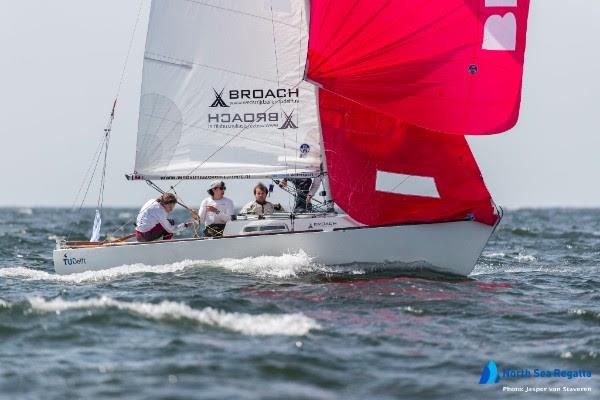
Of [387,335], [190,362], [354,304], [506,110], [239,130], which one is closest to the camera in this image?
[190,362]

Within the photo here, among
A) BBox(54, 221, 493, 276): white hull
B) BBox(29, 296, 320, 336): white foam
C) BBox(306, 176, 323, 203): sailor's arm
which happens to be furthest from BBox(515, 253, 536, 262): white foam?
BBox(29, 296, 320, 336): white foam

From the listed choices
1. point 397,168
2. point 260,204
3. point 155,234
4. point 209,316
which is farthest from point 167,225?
point 209,316

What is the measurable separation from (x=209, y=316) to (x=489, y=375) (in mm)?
3485

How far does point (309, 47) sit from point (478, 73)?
268 cm

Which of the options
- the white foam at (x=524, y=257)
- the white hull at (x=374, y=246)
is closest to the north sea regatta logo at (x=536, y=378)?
the white hull at (x=374, y=246)

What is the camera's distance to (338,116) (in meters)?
16.2

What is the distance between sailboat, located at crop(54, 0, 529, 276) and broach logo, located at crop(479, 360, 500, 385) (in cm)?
601

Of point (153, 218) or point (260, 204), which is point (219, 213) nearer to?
point (260, 204)

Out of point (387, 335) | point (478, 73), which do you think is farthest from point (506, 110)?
point (387, 335)

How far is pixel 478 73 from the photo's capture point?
15.4 m

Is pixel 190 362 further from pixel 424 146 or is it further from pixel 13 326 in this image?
pixel 424 146

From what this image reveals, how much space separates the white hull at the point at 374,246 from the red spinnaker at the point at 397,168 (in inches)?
10.1

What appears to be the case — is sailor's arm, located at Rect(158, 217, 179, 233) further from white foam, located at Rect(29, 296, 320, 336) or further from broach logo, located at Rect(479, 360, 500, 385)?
broach logo, located at Rect(479, 360, 500, 385)

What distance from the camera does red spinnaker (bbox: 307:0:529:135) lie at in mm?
15422
